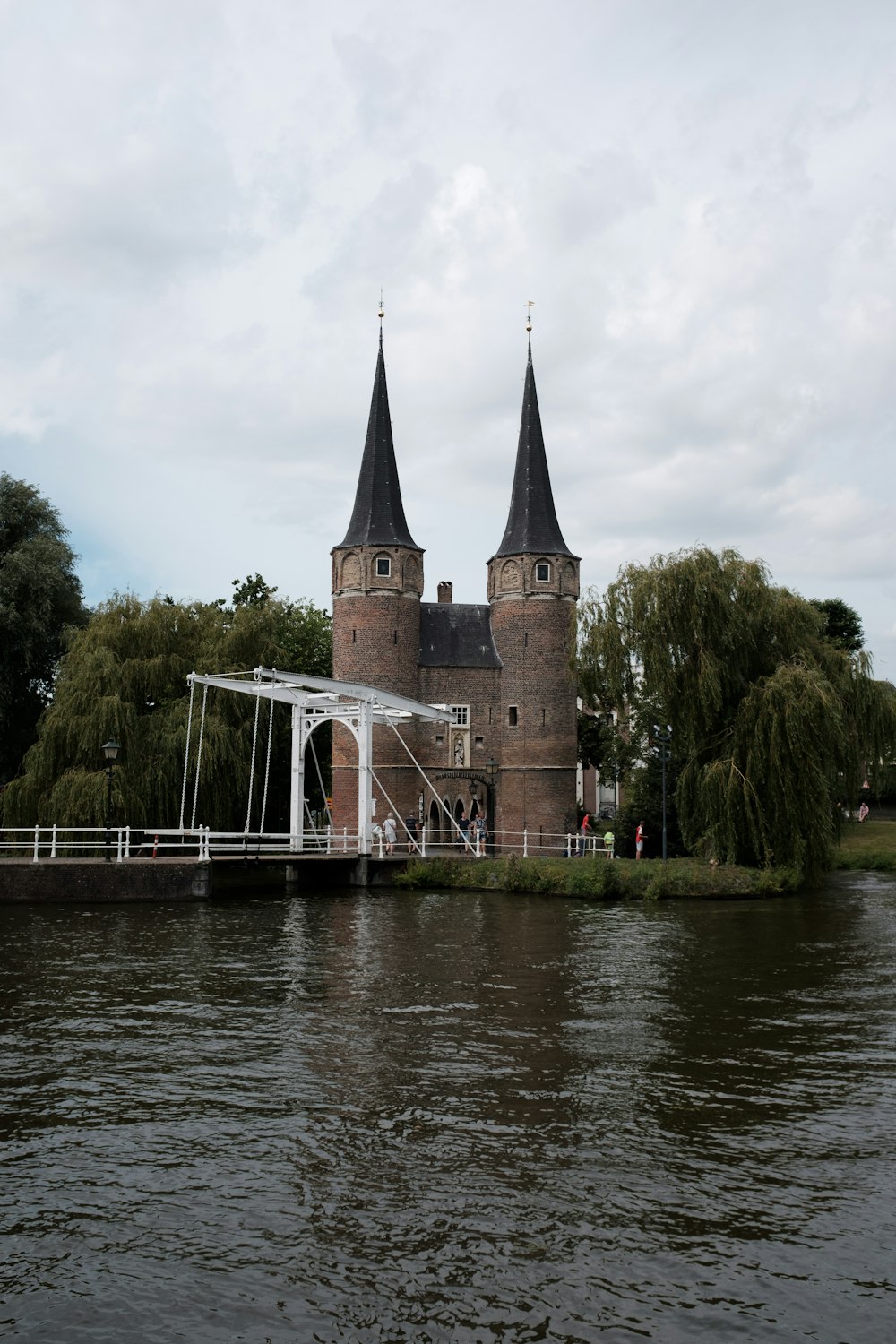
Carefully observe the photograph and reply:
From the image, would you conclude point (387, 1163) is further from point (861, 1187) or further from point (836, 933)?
point (836, 933)

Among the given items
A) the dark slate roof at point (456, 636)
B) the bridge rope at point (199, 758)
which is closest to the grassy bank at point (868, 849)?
the dark slate roof at point (456, 636)

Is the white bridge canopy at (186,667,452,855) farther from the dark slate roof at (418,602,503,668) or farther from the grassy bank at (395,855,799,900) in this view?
the dark slate roof at (418,602,503,668)

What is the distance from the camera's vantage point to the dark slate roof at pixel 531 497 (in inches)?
1529

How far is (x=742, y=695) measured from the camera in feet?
86.7

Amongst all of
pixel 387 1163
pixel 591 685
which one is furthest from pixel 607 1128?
pixel 591 685

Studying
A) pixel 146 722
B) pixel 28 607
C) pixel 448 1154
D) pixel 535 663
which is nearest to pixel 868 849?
pixel 535 663

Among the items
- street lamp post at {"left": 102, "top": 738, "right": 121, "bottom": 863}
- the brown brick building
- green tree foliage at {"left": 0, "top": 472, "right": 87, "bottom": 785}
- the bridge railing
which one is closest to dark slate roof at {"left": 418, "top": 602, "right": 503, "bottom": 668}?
the brown brick building

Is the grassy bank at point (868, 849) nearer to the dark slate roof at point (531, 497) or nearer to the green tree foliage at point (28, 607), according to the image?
the dark slate roof at point (531, 497)

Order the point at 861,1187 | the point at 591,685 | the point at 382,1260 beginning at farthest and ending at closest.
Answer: the point at 591,685
the point at 861,1187
the point at 382,1260

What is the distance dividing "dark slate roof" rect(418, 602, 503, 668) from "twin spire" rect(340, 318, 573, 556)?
247cm

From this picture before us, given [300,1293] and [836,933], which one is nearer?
[300,1293]

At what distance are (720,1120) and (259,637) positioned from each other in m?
25.4

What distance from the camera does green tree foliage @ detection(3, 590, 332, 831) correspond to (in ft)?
90.2

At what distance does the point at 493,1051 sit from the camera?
10242 mm
